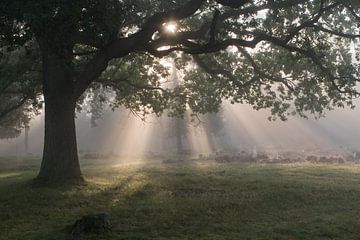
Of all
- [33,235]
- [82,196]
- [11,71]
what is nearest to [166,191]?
[82,196]

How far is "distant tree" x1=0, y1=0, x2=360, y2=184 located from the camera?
→ 14.6m

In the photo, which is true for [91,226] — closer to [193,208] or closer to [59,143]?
[193,208]

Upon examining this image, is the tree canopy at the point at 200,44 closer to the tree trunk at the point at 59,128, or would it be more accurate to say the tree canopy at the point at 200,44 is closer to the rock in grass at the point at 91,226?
the tree trunk at the point at 59,128

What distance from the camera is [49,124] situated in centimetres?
2300

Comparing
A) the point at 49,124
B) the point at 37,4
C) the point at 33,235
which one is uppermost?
the point at 37,4

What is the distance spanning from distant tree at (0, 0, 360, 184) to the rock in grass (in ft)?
19.3

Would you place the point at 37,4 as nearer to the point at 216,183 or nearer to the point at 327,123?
the point at 216,183

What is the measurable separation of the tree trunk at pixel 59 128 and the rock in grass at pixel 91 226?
9.52 metres

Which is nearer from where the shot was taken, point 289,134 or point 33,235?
point 33,235

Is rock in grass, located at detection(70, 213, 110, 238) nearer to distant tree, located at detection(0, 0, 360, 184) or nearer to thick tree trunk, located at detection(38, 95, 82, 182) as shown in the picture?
distant tree, located at detection(0, 0, 360, 184)

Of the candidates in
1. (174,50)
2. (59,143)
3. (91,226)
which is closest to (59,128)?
(59,143)

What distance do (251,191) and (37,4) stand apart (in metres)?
13.6

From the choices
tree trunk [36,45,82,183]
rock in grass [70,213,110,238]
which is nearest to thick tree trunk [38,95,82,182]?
tree trunk [36,45,82,183]

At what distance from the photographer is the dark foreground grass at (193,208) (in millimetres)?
13727
